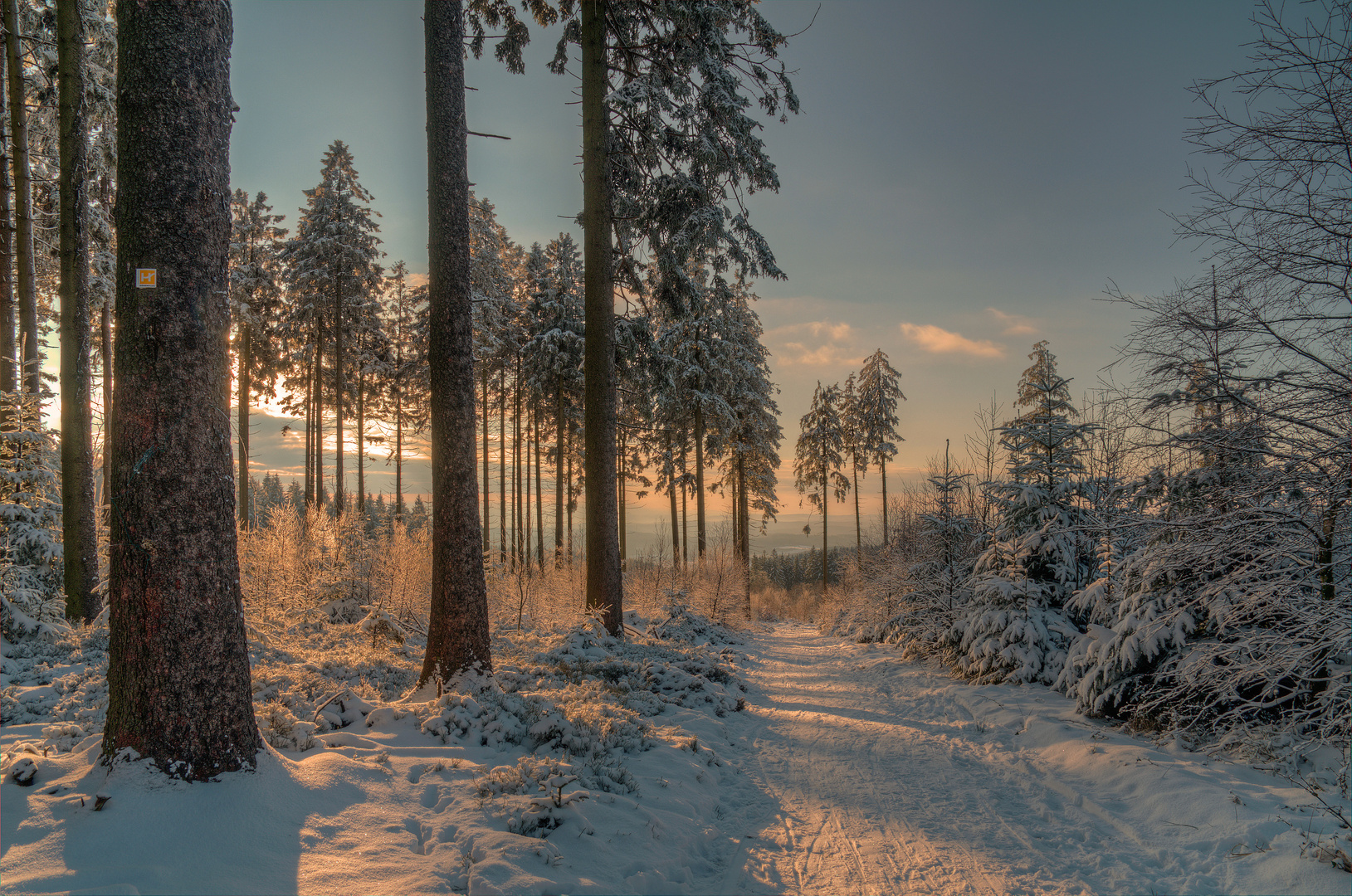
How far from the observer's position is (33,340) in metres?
8.78

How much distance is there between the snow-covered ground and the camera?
2729 millimetres

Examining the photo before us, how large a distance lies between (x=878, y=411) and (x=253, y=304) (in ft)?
93.7

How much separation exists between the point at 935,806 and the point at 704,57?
9944mm

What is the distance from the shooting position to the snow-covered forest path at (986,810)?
3434 mm

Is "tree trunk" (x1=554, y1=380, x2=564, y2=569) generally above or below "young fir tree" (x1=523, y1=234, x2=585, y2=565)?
below

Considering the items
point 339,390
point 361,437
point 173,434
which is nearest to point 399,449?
point 361,437

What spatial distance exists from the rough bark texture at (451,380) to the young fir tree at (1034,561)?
7.52 m

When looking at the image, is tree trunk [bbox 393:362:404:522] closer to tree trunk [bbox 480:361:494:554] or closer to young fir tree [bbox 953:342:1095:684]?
tree trunk [bbox 480:361:494:554]

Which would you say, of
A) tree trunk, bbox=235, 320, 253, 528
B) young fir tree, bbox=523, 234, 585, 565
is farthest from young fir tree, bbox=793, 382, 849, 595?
tree trunk, bbox=235, 320, 253, 528

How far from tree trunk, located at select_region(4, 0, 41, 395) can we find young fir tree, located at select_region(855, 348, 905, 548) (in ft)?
97.2

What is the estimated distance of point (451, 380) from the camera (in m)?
5.54

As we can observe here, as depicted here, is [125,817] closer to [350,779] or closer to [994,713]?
[350,779]

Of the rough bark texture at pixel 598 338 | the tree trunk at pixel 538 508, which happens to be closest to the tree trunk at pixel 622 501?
the tree trunk at pixel 538 508

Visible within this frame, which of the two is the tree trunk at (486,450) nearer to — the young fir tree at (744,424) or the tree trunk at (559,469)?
the tree trunk at (559,469)
